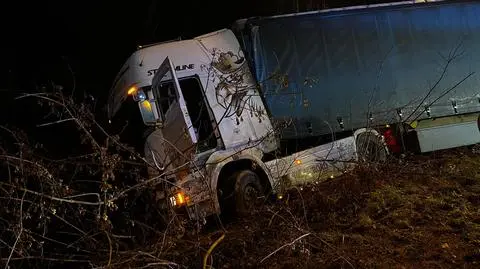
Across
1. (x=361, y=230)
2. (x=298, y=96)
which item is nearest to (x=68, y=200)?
(x=361, y=230)

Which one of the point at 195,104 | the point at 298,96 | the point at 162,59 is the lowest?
the point at 298,96

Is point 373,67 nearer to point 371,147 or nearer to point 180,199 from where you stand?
point 371,147

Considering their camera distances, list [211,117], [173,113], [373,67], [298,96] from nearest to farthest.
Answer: [173,113]
[211,117]
[298,96]
[373,67]

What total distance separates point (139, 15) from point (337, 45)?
8.06 meters

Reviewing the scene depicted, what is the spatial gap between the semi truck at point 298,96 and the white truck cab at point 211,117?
17mm

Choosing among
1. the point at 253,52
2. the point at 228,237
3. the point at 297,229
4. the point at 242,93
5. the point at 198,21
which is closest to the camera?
the point at 297,229

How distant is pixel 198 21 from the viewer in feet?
53.2

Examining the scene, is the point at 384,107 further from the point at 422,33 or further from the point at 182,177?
the point at 182,177

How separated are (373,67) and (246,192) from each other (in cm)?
351

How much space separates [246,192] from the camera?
6746mm

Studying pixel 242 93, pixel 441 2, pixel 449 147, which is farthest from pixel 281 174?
pixel 441 2

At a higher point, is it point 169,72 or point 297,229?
point 169,72

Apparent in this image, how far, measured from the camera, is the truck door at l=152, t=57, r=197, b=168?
6234mm

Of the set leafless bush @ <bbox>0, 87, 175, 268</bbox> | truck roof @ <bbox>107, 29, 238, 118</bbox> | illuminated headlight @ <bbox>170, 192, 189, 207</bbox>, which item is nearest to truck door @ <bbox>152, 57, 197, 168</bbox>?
truck roof @ <bbox>107, 29, 238, 118</bbox>
